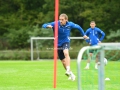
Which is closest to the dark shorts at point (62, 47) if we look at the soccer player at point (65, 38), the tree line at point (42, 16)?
the soccer player at point (65, 38)

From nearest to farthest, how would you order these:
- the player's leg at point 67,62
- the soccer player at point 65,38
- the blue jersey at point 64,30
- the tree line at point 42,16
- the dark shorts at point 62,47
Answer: the player's leg at point 67,62 < the soccer player at point 65,38 < the blue jersey at point 64,30 < the dark shorts at point 62,47 < the tree line at point 42,16

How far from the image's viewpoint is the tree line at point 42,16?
145 ft

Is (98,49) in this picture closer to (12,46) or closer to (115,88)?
(115,88)

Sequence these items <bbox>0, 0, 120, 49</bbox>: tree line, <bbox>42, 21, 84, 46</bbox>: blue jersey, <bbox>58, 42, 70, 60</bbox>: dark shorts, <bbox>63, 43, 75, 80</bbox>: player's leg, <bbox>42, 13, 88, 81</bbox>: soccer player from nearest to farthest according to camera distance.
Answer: <bbox>63, 43, 75, 80</bbox>: player's leg
<bbox>42, 13, 88, 81</bbox>: soccer player
<bbox>42, 21, 84, 46</bbox>: blue jersey
<bbox>58, 42, 70, 60</bbox>: dark shorts
<bbox>0, 0, 120, 49</bbox>: tree line

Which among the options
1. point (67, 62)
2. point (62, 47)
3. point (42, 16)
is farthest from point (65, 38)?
point (42, 16)

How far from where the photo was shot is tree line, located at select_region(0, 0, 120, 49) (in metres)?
44.2

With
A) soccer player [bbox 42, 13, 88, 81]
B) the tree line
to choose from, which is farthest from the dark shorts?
the tree line

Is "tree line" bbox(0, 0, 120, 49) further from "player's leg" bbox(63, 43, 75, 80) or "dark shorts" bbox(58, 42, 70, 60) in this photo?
"player's leg" bbox(63, 43, 75, 80)

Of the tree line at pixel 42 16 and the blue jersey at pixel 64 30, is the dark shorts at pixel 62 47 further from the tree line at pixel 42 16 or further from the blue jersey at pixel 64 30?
the tree line at pixel 42 16

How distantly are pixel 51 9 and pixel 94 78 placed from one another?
3407 centimetres

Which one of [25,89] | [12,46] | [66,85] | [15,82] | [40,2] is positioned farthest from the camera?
[40,2]

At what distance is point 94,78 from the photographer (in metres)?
13.6

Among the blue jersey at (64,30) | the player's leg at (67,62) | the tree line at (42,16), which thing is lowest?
the player's leg at (67,62)

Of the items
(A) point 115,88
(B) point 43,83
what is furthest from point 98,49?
(B) point 43,83
